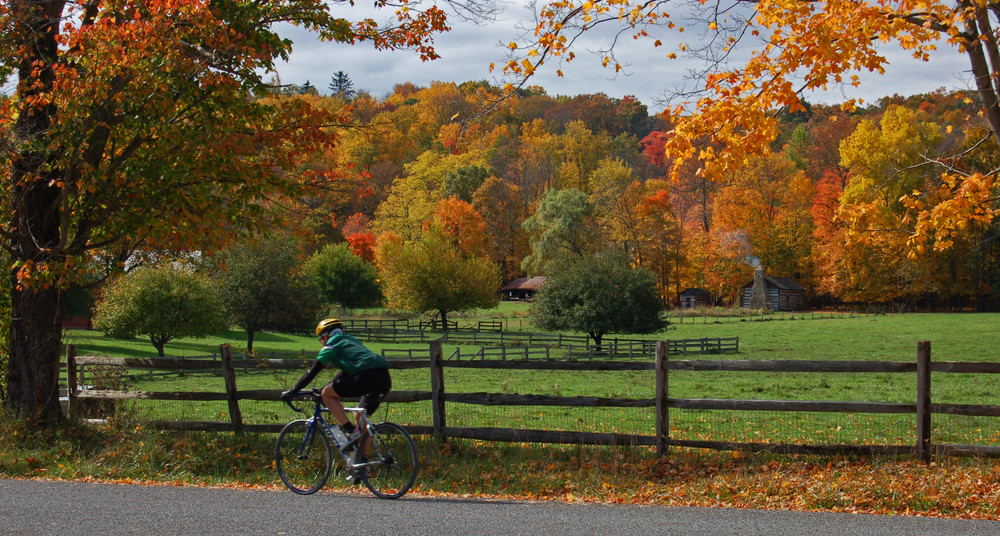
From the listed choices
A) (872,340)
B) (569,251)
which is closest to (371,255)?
(569,251)

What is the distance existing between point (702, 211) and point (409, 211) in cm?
3029

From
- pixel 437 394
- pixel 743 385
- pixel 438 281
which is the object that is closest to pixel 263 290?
pixel 438 281

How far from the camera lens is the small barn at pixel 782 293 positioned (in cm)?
7381

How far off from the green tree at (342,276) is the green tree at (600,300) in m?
33.0

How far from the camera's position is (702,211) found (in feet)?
259

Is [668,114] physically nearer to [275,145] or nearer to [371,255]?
[275,145]

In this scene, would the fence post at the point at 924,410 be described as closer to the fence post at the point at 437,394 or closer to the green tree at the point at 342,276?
the fence post at the point at 437,394

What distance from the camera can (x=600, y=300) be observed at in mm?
40031

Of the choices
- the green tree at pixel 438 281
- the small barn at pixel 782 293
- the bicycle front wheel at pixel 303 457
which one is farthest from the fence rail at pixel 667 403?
the small barn at pixel 782 293

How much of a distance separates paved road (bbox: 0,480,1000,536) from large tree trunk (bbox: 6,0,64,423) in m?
3.43

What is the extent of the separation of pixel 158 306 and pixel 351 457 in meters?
31.4

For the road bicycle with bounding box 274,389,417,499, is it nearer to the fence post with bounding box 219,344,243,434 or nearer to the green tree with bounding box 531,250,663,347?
the fence post with bounding box 219,344,243,434

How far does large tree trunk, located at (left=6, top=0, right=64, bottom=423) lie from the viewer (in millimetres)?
10492

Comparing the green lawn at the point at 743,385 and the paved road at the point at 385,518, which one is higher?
the paved road at the point at 385,518
